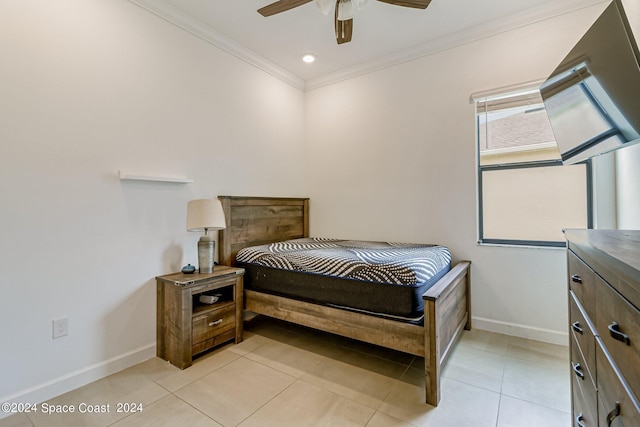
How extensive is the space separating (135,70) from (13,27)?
2.13 feet

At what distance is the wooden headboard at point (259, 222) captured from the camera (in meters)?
2.82

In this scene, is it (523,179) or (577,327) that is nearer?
(577,327)

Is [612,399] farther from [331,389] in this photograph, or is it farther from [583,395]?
[331,389]

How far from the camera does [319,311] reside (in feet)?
7.25

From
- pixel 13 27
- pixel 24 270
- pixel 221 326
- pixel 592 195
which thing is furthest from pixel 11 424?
pixel 592 195

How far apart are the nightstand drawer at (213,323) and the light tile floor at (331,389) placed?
0.54 ft

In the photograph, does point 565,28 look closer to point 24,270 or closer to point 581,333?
point 581,333

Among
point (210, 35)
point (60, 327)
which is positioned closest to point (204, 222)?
point (60, 327)

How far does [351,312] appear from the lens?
208cm

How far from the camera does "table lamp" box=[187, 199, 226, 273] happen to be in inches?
91.5

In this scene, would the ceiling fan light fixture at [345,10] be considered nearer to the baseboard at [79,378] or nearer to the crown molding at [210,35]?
the crown molding at [210,35]

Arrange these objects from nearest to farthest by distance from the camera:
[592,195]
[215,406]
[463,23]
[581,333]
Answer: [581,333]
[215,406]
[592,195]
[463,23]

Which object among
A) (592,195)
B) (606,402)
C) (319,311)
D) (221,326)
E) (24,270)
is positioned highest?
(592,195)

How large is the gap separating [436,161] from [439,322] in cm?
173
